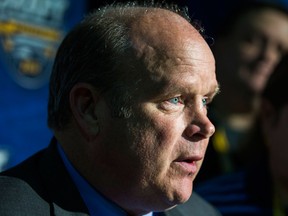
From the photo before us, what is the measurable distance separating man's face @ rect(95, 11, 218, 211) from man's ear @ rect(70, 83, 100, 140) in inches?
1.7

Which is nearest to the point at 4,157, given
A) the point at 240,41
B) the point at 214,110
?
the point at 214,110

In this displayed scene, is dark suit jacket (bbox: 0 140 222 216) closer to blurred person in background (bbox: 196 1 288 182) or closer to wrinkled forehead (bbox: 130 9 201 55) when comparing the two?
wrinkled forehead (bbox: 130 9 201 55)

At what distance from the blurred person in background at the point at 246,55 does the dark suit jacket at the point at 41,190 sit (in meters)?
2.25

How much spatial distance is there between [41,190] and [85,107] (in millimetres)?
296

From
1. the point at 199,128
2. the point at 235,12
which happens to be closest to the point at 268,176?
the point at 199,128

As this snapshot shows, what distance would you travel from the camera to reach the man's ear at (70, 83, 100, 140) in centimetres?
267

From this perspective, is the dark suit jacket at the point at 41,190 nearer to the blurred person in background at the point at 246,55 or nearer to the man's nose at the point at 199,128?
the man's nose at the point at 199,128

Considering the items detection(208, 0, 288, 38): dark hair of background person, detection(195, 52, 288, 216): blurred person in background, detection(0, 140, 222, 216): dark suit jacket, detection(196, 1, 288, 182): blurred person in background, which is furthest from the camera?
detection(208, 0, 288, 38): dark hair of background person

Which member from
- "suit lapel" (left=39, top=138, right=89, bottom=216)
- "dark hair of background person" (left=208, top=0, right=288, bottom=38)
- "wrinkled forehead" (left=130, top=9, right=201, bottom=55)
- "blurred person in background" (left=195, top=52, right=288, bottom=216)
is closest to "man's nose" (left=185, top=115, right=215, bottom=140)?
"wrinkled forehead" (left=130, top=9, right=201, bottom=55)

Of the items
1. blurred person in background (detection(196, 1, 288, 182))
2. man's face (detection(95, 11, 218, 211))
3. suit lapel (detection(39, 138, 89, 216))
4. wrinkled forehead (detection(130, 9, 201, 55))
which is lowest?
blurred person in background (detection(196, 1, 288, 182))

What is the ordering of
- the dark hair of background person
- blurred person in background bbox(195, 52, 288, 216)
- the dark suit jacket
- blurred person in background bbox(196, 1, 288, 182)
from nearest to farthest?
the dark suit jacket → blurred person in background bbox(195, 52, 288, 216) → blurred person in background bbox(196, 1, 288, 182) → the dark hair of background person

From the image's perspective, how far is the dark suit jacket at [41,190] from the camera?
2.59 m

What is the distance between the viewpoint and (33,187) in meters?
2.67

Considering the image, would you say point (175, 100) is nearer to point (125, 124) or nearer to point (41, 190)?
point (125, 124)
